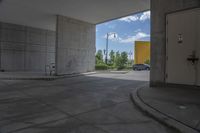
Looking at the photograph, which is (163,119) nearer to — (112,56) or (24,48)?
(24,48)

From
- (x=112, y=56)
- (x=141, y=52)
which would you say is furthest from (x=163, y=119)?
(x=112, y=56)

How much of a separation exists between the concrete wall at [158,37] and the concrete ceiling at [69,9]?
3.81m

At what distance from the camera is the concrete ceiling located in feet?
35.2

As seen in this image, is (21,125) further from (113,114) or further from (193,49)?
(193,49)

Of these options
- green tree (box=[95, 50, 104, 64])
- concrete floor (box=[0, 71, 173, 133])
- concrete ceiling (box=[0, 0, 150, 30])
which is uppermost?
concrete ceiling (box=[0, 0, 150, 30])

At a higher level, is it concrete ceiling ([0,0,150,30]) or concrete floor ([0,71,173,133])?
concrete ceiling ([0,0,150,30])

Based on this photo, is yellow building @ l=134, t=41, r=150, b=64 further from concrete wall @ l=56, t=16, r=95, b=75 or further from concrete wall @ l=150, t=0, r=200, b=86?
concrete wall @ l=150, t=0, r=200, b=86

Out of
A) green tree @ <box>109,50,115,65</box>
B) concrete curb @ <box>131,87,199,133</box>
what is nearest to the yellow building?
green tree @ <box>109,50,115,65</box>

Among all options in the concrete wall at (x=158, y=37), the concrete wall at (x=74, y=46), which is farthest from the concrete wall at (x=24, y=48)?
the concrete wall at (x=158, y=37)

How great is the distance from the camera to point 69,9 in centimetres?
1195

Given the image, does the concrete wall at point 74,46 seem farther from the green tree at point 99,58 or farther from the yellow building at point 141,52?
the yellow building at point 141,52

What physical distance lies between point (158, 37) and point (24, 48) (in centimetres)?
1401

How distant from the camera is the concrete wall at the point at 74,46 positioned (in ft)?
43.2

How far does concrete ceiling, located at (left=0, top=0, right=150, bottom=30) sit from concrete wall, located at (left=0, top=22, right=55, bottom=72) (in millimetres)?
1511
